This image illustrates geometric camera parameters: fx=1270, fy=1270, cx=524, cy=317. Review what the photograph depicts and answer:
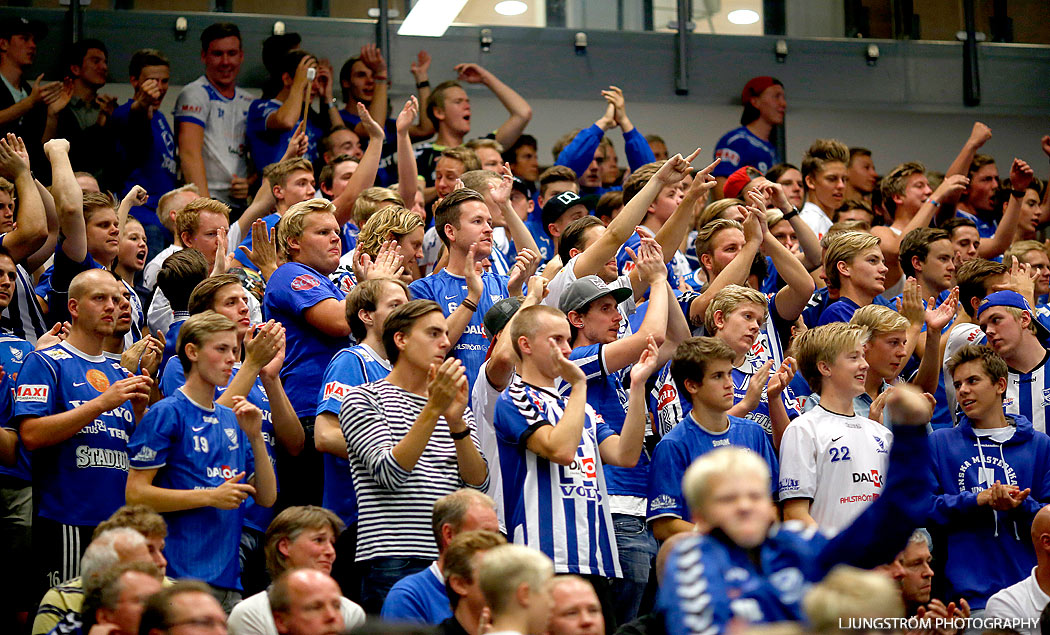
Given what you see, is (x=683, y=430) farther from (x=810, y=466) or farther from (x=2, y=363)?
(x=2, y=363)

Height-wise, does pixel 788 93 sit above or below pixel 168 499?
above

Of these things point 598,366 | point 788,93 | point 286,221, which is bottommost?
point 598,366

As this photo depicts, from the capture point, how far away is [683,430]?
5461mm

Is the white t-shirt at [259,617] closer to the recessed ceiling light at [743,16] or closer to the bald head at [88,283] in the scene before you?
the bald head at [88,283]

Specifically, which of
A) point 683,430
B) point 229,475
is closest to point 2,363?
point 229,475

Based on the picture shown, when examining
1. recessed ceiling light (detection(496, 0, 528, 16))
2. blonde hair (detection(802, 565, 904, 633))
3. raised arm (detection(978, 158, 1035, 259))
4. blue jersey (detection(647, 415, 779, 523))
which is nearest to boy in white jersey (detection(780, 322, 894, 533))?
blue jersey (detection(647, 415, 779, 523))

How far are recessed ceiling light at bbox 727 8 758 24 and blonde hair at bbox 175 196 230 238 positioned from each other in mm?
6513

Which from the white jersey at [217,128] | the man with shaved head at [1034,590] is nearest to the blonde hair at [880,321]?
the man with shaved head at [1034,590]

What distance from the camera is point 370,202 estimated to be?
7438 millimetres

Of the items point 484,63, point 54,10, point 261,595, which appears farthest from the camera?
point 484,63

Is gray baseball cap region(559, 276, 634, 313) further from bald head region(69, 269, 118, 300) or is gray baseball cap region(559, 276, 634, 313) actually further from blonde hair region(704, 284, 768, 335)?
bald head region(69, 269, 118, 300)

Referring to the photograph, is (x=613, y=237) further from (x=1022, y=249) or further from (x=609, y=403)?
(x=1022, y=249)

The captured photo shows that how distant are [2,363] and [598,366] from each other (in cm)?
275

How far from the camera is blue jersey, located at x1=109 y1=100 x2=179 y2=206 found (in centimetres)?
931
